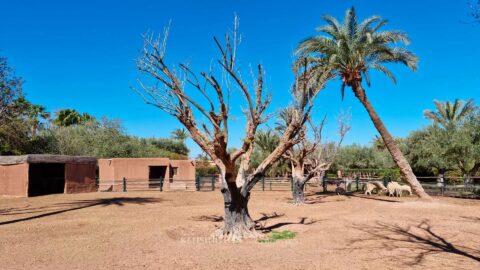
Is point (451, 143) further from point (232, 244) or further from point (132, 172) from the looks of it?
point (132, 172)

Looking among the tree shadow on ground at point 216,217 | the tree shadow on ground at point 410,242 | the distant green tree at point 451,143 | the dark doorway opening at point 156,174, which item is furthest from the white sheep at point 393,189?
the dark doorway opening at point 156,174

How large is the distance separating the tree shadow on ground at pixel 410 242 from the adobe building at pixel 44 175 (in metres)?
18.3

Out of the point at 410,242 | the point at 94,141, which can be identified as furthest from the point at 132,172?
the point at 410,242

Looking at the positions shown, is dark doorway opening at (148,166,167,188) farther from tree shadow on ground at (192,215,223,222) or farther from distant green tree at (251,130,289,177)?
tree shadow on ground at (192,215,223,222)

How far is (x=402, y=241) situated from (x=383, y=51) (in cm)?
1243

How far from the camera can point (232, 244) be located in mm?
9445

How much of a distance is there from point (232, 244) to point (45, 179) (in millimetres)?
20468

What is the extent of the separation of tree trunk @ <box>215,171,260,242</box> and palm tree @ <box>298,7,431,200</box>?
10224mm

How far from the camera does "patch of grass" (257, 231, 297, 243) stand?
977 cm

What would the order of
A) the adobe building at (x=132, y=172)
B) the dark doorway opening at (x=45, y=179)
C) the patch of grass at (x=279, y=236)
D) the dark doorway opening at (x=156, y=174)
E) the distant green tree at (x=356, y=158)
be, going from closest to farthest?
the patch of grass at (x=279, y=236) → the dark doorway opening at (x=45, y=179) → the adobe building at (x=132, y=172) → the dark doorway opening at (x=156, y=174) → the distant green tree at (x=356, y=158)

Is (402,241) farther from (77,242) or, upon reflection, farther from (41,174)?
(41,174)

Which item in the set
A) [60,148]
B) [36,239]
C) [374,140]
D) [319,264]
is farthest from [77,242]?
[374,140]

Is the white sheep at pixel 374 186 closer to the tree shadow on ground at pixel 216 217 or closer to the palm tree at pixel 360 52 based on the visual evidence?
the palm tree at pixel 360 52

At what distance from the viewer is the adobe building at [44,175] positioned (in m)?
21.6
